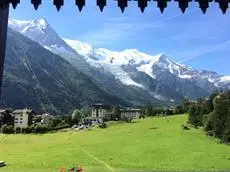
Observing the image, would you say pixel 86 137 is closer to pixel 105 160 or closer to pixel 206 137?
A: pixel 206 137

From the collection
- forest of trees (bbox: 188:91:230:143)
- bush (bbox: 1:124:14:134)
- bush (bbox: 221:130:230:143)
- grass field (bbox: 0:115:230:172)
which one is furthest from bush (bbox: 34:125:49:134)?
bush (bbox: 221:130:230:143)

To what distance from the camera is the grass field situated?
90750mm

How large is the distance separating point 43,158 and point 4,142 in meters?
51.4

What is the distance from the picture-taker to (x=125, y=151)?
121625 mm

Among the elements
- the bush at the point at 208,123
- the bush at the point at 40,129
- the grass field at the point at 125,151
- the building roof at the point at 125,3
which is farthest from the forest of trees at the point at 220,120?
the building roof at the point at 125,3

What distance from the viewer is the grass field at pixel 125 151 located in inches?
3573

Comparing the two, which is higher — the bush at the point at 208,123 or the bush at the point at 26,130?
the bush at the point at 208,123

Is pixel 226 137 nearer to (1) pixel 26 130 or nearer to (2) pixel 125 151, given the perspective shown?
(2) pixel 125 151

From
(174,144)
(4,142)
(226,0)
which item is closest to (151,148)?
(174,144)

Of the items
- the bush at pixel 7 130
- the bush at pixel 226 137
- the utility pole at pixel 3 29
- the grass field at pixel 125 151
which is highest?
the bush at pixel 7 130

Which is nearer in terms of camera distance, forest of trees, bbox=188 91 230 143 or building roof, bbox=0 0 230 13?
building roof, bbox=0 0 230 13

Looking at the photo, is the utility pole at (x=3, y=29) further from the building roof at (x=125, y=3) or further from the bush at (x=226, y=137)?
the bush at (x=226, y=137)

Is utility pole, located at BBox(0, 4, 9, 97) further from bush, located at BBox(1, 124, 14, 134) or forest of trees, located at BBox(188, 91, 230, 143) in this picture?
bush, located at BBox(1, 124, 14, 134)

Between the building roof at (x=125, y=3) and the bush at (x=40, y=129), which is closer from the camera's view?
the building roof at (x=125, y=3)
